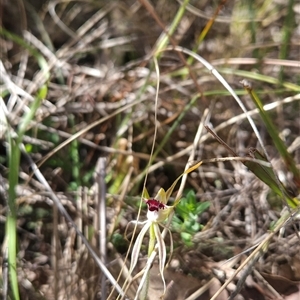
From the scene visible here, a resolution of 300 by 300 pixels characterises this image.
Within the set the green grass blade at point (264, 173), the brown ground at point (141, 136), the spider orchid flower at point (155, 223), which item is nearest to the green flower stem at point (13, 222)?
the brown ground at point (141, 136)

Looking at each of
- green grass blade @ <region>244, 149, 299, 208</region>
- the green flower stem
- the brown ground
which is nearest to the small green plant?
the brown ground

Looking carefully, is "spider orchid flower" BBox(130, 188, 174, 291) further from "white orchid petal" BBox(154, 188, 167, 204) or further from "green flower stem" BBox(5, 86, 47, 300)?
"green flower stem" BBox(5, 86, 47, 300)

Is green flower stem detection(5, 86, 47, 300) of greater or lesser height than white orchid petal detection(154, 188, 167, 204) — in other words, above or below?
below

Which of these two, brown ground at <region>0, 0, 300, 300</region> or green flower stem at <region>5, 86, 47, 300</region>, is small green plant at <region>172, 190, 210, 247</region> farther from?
green flower stem at <region>5, 86, 47, 300</region>

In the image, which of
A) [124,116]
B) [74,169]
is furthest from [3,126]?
[124,116]

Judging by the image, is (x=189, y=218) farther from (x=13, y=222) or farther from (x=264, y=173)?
(x=13, y=222)

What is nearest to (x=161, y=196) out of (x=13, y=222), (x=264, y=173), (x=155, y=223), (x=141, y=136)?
(x=155, y=223)

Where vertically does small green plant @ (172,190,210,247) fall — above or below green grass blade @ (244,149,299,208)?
below

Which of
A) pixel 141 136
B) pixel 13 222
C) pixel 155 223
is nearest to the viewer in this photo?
pixel 155 223

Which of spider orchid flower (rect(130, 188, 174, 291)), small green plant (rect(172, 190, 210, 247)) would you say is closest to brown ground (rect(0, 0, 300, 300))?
small green plant (rect(172, 190, 210, 247))

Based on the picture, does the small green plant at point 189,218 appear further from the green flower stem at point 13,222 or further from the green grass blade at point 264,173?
the green flower stem at point 13,222

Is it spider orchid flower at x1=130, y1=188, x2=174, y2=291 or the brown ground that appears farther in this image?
the brown ground

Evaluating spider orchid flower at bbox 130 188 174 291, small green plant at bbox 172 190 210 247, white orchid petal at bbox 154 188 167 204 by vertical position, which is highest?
white orchid petal at bbox 154 188 167 204
